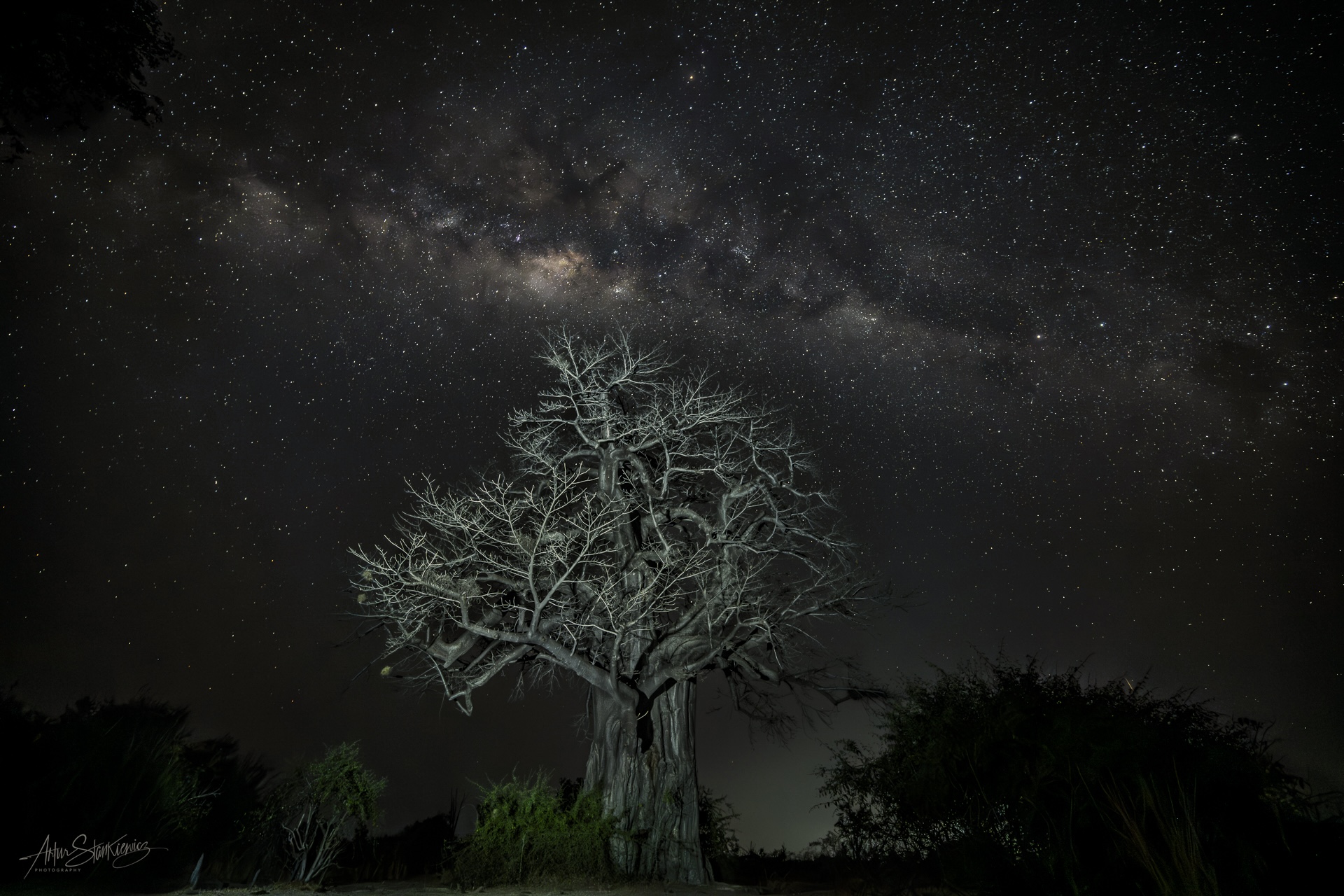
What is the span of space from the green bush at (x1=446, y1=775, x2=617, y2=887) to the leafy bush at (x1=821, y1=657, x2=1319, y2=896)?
341 centimetres

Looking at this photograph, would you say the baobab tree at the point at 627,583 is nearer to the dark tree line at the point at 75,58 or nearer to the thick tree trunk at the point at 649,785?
the thick tree trunk at the point at 649,785

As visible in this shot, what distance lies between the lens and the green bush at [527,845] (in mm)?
9156

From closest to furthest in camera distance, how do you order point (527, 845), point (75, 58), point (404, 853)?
1. point (75, 58)
2. point (527, 845)
3. point (404, 853)

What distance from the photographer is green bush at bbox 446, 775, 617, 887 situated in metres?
9.16

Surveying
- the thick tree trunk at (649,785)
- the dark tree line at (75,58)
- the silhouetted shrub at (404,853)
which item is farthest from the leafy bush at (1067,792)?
the dark tree line at (75,58)

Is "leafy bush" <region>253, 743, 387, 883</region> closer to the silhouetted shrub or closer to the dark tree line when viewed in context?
the silhouetted shrub

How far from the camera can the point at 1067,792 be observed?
639 centimetres

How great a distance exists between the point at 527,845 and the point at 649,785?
248 cm

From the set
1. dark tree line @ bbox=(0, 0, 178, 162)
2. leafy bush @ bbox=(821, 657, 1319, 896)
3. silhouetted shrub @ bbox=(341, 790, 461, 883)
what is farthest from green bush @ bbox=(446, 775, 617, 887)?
dark tree line @ bbox=(0, 0, 178, 162)

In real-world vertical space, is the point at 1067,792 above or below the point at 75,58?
below

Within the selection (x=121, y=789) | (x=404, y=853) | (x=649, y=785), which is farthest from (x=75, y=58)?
(x=404, y=853)

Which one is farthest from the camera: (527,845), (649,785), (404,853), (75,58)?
(404,853)

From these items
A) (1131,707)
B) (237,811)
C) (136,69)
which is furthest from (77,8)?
(1131,707)

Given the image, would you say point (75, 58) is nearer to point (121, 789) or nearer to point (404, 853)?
point (121, 789)
